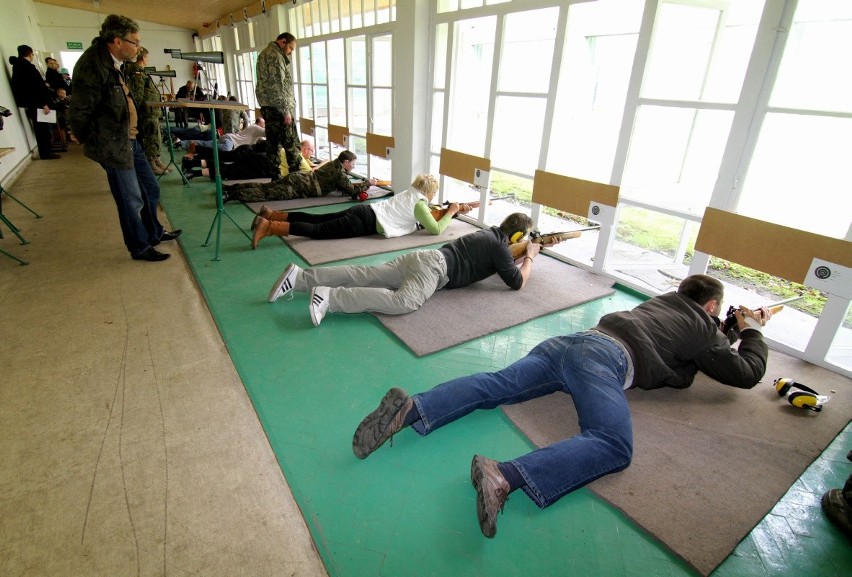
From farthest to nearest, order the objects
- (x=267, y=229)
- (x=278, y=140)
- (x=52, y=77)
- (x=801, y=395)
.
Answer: (x=52, y=77) < (x=278, y=140) < (x=267, y=229) < (x=801, y=395)

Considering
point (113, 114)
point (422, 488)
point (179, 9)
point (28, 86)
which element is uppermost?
point (179, 9)

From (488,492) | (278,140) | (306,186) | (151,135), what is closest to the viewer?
(488,492)

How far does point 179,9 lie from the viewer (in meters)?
11.5

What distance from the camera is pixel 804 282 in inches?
105

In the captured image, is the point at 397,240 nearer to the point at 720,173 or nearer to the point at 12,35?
the point at 720,173

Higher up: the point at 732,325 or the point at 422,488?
the point at 732,325

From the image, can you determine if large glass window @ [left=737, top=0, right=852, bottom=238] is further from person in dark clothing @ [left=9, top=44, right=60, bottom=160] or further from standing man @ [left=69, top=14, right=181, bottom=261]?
person in dark clothing @ [left=9, top=44, right=60, bottom=160]

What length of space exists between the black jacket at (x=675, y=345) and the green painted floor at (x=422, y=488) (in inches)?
20.5

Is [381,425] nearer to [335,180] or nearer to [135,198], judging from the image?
[135,198]

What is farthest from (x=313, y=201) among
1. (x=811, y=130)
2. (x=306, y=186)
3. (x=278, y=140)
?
(x=811, y=130)

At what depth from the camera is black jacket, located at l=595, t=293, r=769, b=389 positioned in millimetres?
2020

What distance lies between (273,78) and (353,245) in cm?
309

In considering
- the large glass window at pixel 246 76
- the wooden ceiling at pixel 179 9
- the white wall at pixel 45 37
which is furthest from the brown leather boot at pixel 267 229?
the large glass window at pixel 246 76

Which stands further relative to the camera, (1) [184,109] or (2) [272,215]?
(1) [184,109]
